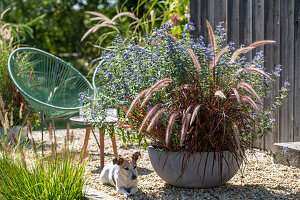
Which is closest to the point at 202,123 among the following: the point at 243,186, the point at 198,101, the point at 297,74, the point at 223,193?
the point at 198,101

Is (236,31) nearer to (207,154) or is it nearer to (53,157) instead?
(207,154)

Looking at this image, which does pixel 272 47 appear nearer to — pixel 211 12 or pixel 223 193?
pixel 211 12

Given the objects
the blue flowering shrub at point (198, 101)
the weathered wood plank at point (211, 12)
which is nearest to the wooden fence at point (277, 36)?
the weathered wood plank at point (211, 12)

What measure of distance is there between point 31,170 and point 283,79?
2.36 metres

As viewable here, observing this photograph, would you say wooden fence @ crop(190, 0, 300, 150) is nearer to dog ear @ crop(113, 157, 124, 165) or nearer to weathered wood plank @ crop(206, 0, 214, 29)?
weathered wood plank @ crop(206, 0, 214, 29)

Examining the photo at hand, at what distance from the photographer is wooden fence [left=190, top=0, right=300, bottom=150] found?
3455 mm

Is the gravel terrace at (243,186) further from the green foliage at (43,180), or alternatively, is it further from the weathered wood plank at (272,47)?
the weathered wood plank at (272,47)

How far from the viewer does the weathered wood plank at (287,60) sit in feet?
11.4

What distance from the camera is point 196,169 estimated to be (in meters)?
2.54

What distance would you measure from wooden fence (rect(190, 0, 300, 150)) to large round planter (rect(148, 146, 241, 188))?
1.16m

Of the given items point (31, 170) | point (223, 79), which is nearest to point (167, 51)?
point (223, 79)

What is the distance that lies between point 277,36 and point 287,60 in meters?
0.26

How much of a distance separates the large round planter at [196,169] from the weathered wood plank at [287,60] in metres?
1.13

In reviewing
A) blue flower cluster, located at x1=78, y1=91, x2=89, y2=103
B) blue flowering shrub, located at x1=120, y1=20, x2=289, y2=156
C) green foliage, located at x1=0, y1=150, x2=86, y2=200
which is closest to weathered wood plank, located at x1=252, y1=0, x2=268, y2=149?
blue flowering shrub, located at x1=120, y1=20, x2=289, y2=156
